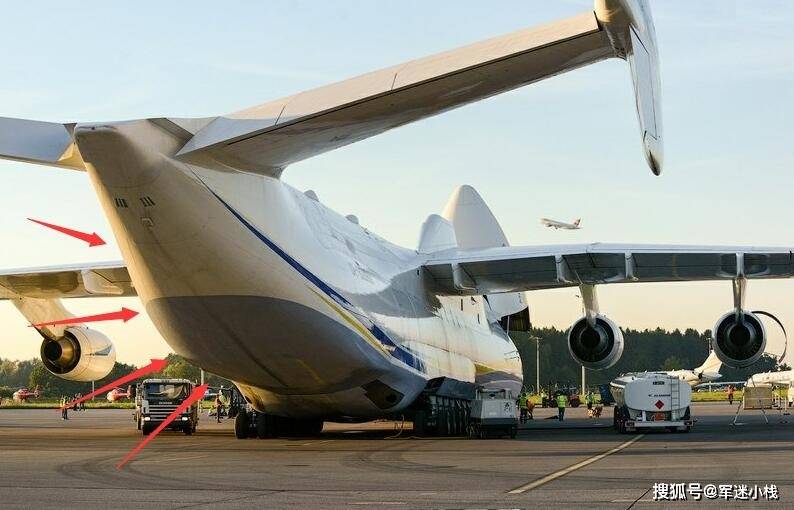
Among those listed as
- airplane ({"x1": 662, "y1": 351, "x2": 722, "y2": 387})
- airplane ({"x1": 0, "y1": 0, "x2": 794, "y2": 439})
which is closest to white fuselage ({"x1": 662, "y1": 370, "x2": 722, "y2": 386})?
airplane ({"x1": 662, "y1": 351, "x2": 722, "y2": 387})

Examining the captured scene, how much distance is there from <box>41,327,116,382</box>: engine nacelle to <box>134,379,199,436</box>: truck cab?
1.68 metres

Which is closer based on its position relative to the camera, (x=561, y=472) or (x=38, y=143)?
(x=561, y=472)

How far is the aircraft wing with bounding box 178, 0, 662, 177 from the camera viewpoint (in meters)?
9.75

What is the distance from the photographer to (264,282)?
52.9 ft

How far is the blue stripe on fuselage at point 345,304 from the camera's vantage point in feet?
51.4

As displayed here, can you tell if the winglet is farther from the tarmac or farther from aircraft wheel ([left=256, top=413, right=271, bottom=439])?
aircraft wheel ([left=256, top=413, right=271, bottom=439])

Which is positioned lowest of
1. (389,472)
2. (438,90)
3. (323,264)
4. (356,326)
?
(389,472)

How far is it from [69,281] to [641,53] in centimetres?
1588

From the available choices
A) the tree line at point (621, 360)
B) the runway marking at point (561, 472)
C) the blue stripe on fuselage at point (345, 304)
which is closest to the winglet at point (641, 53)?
the runway marking at point (561, 472)

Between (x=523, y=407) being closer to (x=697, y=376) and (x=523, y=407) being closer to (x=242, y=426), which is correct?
(x=242, y=426)

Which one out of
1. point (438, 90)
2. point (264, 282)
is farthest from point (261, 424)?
point (438, 90)

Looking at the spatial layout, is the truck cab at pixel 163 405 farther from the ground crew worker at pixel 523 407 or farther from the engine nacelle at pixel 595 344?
the ground crew worker at pixel 523 407

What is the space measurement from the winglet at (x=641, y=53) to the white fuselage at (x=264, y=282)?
6183 mm

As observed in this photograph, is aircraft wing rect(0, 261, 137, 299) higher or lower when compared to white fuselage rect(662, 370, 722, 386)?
lower
